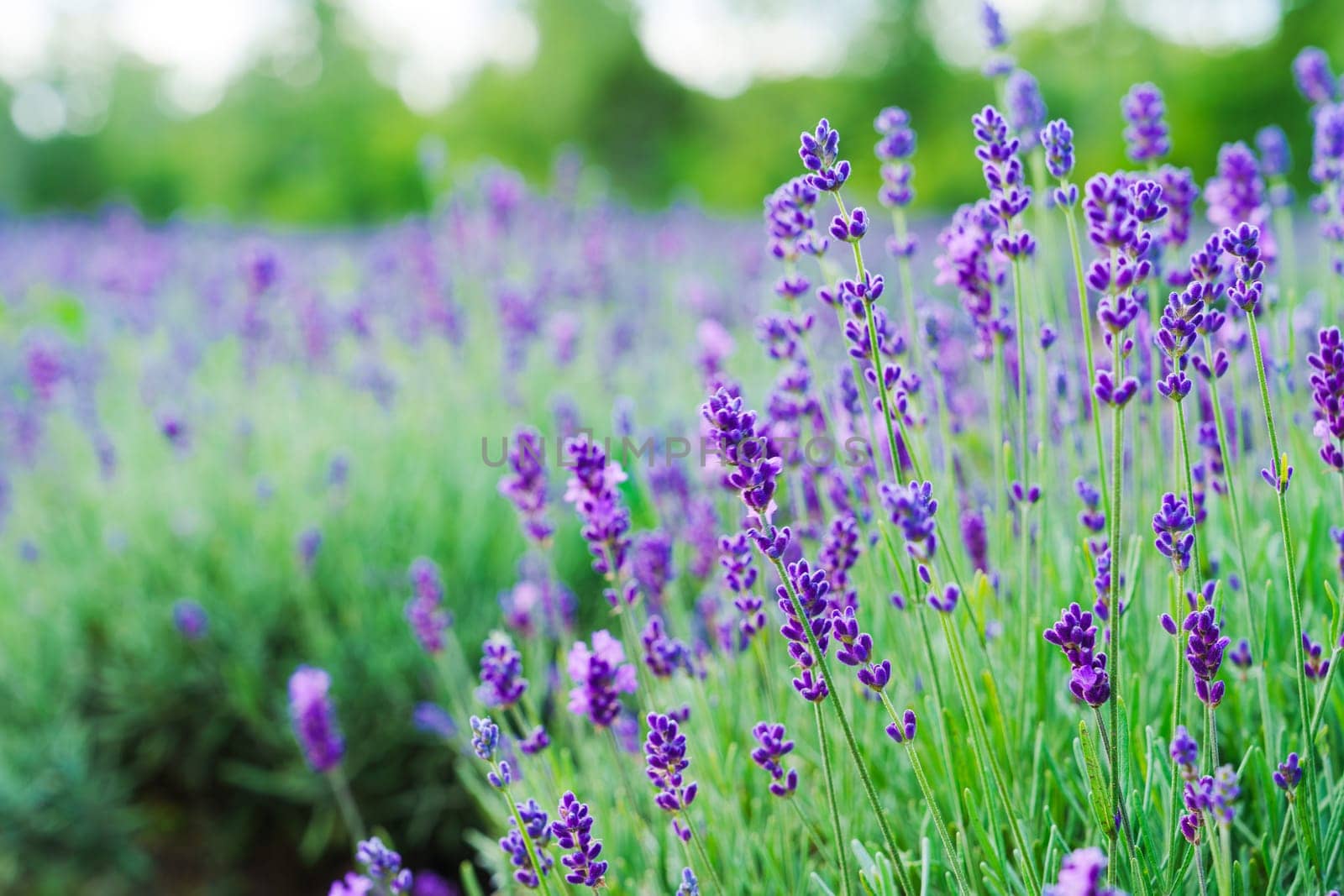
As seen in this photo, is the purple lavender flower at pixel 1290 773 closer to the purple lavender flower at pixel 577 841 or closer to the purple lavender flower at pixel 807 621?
the purple lavender flower at pixel 807 621

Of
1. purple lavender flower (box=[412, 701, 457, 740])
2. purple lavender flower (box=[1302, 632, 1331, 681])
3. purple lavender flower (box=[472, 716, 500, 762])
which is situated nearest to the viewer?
purple lavender flower (box=[472, 716, 500, 762])

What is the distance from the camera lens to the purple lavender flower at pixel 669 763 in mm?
1146

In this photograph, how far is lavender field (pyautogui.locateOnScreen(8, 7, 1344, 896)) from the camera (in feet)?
3.59

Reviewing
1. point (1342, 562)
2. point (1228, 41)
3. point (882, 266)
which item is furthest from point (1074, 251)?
point (1228, 41)

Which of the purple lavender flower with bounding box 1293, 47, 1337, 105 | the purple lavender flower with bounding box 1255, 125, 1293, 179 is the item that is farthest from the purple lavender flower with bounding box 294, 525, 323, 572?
the purple lavender flower with bounding box 1293, 47, 1337, 105

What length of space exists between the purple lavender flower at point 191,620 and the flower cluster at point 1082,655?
2.30 m

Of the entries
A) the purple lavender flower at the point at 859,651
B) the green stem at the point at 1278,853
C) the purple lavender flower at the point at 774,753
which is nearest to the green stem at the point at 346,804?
the purple lavender flower at the point at 774,753

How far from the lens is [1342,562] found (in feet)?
4.21

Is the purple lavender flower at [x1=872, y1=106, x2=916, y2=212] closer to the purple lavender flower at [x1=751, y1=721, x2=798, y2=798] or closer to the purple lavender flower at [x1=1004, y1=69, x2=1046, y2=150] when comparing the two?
the purple lavender flower at [x1=1004, y1=69, x2=1046, y2=150]

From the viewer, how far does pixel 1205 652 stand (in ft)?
3.27

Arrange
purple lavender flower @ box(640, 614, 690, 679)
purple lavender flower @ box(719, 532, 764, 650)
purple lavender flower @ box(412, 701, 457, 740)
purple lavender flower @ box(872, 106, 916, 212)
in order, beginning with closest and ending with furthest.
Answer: purple lavender flower @ box(719, 532, 764, 650) → purple lavender flower @ box(640, 614, 690, 679) → purple lavender flower @ box(872, 106, 916, 212) → purple lavender flower @ box(412, 701, 457, 740)

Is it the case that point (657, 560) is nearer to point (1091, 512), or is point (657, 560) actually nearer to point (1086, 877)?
point (1091, 512)

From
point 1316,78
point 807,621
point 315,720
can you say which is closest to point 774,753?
point 807,621

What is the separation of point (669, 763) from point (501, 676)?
11.7 inches
